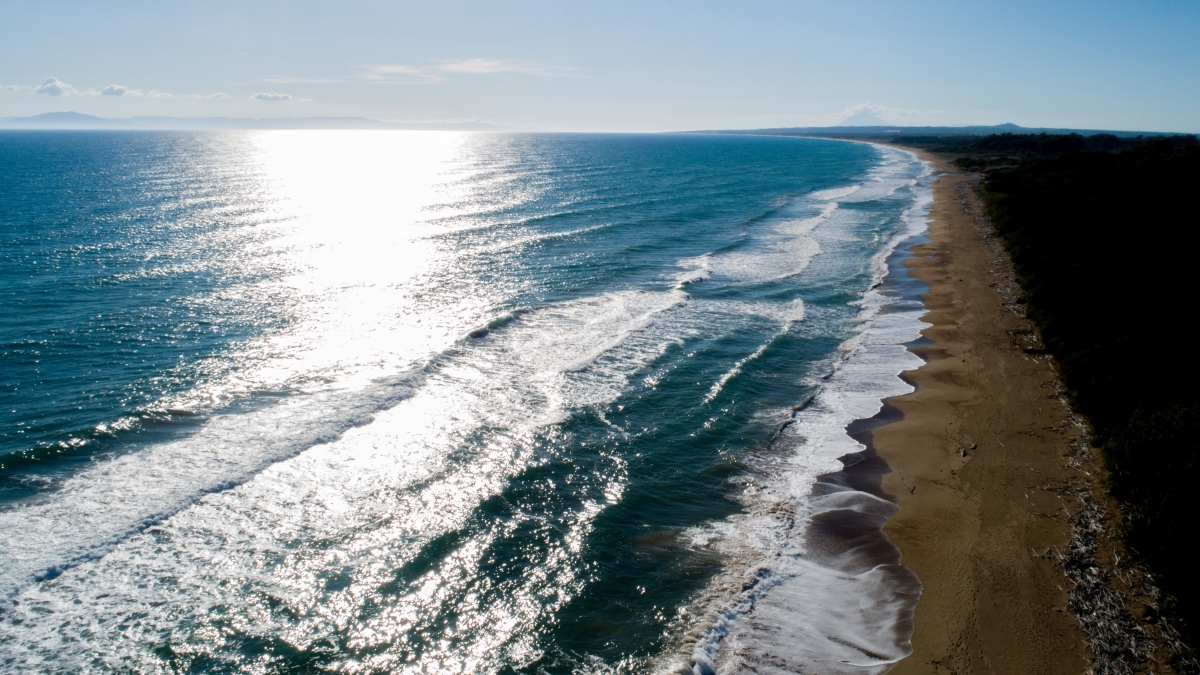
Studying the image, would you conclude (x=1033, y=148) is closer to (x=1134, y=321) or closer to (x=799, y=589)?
(x=1134, y=321)

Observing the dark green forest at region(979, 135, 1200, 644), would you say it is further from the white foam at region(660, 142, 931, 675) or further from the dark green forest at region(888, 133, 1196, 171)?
the dark green forest at region(888, 133, 1196, 171)

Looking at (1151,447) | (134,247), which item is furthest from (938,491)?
(134,247)

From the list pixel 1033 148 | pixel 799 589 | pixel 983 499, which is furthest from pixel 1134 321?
pixel 1033 148

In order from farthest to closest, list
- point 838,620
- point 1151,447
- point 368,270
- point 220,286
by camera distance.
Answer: point 368,270
point 220,286
point 1151,447
point 838,620

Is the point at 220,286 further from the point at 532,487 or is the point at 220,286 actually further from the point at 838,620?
the point at 838,620

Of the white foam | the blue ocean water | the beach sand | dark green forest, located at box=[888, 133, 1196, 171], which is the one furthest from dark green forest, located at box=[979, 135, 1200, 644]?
dark green forest, located at box=[888, 133, 1196, 171]
